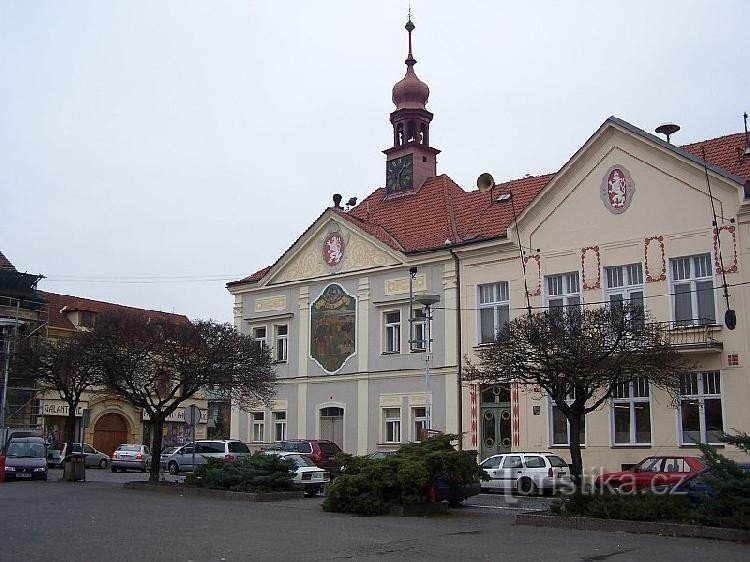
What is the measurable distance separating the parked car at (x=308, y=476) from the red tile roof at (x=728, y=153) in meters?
15.9

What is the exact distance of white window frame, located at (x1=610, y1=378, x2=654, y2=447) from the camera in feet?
94.7

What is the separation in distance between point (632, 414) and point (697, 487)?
980 cm

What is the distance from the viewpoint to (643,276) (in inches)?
1158

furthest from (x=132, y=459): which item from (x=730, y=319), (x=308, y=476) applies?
(x=730, y=319)

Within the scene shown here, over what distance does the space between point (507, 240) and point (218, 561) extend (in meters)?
21.8

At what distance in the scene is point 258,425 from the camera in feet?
137

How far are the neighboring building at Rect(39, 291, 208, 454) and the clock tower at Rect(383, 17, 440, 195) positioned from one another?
19.4 meters

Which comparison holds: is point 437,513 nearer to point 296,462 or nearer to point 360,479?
point 360,479

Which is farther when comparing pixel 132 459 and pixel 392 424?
pixel 132 459

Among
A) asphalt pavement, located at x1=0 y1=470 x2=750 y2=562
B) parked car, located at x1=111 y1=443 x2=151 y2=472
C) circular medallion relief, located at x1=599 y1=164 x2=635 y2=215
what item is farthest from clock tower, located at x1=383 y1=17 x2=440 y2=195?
asphalt pavement, located at x1=0 y1=470 x2=750 y2=562

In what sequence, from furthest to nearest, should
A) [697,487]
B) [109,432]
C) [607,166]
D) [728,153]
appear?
[109,432] < [607,166] < [728,153] < [697,487]

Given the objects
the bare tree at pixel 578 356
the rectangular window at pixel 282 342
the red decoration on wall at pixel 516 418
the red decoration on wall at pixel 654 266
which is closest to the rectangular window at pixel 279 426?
the rectangular window at pixel 282 342

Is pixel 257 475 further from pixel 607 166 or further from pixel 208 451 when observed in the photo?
pixel 607 166

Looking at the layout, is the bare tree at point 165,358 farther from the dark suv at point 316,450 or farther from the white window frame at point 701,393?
the white window frame at point 701,393
